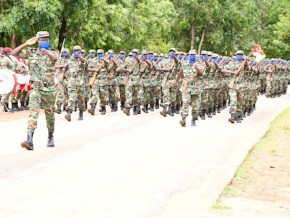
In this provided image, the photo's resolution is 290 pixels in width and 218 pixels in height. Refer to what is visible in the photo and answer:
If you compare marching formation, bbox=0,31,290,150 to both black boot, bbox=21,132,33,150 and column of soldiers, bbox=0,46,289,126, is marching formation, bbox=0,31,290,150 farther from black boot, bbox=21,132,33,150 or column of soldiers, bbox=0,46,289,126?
black boot, bbox=21,132,33,150

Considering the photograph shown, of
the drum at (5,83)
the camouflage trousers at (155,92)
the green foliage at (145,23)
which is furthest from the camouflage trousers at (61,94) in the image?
the green foliage at (145,23)

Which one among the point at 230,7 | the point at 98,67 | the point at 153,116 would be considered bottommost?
the point at 153,116

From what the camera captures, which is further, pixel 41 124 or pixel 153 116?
pixel 153 116

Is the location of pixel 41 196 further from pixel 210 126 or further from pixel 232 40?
pixel 232 40

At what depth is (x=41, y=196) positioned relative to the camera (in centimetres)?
730

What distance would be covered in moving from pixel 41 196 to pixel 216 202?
2.05 m

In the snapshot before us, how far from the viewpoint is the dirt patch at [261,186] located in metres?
7.02

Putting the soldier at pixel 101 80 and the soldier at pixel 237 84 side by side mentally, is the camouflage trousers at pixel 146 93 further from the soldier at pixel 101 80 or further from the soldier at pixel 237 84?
the soldier at pixel 237 84

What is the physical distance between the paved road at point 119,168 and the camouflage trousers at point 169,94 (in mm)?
2762

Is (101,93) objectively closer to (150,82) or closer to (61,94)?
(61,94)

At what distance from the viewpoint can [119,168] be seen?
9430mm

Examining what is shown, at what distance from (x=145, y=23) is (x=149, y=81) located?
15.6m

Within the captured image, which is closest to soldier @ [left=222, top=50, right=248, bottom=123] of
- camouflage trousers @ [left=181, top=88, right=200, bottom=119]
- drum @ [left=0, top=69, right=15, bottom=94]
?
camouflage trousers @ [left=181, top=88, right=200, bottom=119]

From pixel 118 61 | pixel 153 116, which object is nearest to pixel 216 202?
pixel 153 116
